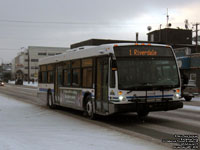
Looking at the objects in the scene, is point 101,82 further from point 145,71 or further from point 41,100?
point 41,100

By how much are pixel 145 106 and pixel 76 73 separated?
4205 millimetres

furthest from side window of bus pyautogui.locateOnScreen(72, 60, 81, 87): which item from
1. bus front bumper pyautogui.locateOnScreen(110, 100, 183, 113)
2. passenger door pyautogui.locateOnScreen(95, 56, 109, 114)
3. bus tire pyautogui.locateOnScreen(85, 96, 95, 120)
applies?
bus front bumper pyautogui.locateOnScreen(110, 100, 183, 113)

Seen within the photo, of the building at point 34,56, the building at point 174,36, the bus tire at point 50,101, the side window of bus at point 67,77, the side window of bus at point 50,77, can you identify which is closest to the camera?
the side window of bus at point 67,77

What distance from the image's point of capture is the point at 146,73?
11109 mm

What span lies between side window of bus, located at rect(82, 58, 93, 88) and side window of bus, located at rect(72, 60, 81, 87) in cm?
57

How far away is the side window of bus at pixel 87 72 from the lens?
1261cm

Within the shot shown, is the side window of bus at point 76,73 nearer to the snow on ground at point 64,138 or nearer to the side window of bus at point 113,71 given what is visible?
the side window of bus at point 113,71

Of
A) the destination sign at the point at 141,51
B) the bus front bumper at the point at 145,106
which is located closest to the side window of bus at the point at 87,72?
the destination sign at the point at 141,51

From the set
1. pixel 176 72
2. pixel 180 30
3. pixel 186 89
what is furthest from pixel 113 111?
pixel 180 30

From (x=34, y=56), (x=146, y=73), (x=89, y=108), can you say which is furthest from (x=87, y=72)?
(x=34, y=56)

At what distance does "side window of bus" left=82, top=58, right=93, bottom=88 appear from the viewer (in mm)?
12609

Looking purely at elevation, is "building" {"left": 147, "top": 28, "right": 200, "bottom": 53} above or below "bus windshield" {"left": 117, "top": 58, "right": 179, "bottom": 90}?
above

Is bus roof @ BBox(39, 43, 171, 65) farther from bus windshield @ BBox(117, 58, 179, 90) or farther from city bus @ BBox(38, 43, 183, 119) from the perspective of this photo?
bus windshield @ BBox(117, 58, 179, 90)

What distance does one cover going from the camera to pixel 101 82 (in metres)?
11.7
